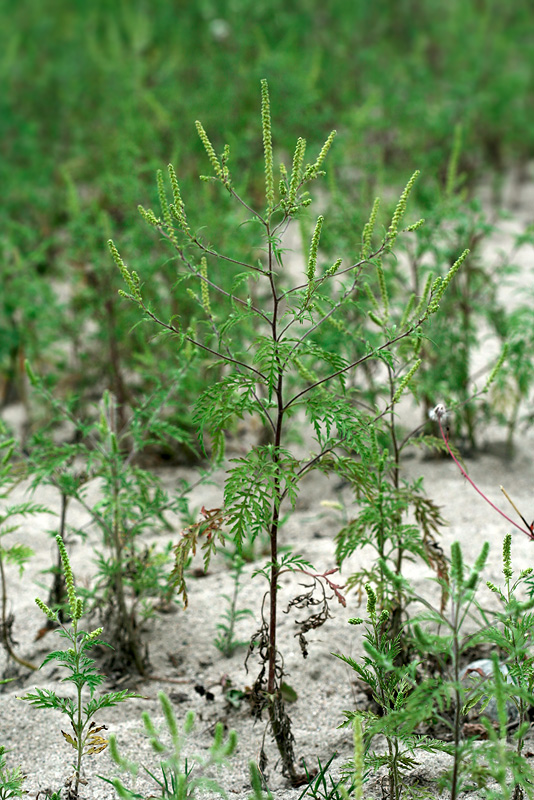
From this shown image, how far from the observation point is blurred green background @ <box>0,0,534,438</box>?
4531mm

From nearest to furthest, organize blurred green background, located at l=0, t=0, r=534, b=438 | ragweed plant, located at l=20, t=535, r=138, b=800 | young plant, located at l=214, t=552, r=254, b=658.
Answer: ragweed plant, located at l=20, t=535, r=138, b=800, young plant, located at l=214, t=552, r=254, b=658, blurred green background, located at l=0, t=0, r=534, b=438

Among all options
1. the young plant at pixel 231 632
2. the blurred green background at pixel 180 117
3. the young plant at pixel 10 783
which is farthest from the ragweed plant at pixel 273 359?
the blurred green background at pixel 180 117

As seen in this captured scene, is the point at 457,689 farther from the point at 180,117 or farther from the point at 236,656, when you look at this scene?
the point at 180,117

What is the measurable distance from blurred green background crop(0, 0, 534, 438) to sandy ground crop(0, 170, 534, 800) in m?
0.97

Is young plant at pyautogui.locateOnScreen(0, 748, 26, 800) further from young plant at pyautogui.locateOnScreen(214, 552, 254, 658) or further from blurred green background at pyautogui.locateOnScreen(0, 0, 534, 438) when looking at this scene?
blurred green background at pyautogui.locateOnScreen(0, 0, 534, 438)

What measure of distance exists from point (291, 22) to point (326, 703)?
249 inches

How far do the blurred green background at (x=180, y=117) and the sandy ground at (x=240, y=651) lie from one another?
966mm

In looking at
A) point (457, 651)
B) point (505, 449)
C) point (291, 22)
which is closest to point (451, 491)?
point (505, 449)

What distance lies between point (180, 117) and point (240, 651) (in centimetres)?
393

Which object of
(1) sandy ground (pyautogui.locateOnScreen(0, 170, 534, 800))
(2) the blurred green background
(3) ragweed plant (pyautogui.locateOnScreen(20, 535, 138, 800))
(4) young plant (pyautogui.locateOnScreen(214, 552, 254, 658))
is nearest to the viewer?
(3) ragweed plant (pyautogui.locateOnScreen(20, 535, 138, 800))

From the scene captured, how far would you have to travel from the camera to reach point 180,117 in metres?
5.68

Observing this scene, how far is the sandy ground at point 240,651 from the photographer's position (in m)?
2.50

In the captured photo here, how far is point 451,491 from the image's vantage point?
149 inches

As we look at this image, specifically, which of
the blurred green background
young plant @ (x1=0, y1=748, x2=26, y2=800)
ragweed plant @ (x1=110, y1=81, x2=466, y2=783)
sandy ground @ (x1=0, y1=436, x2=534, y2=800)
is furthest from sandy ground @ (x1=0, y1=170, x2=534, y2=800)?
the blurred green background
